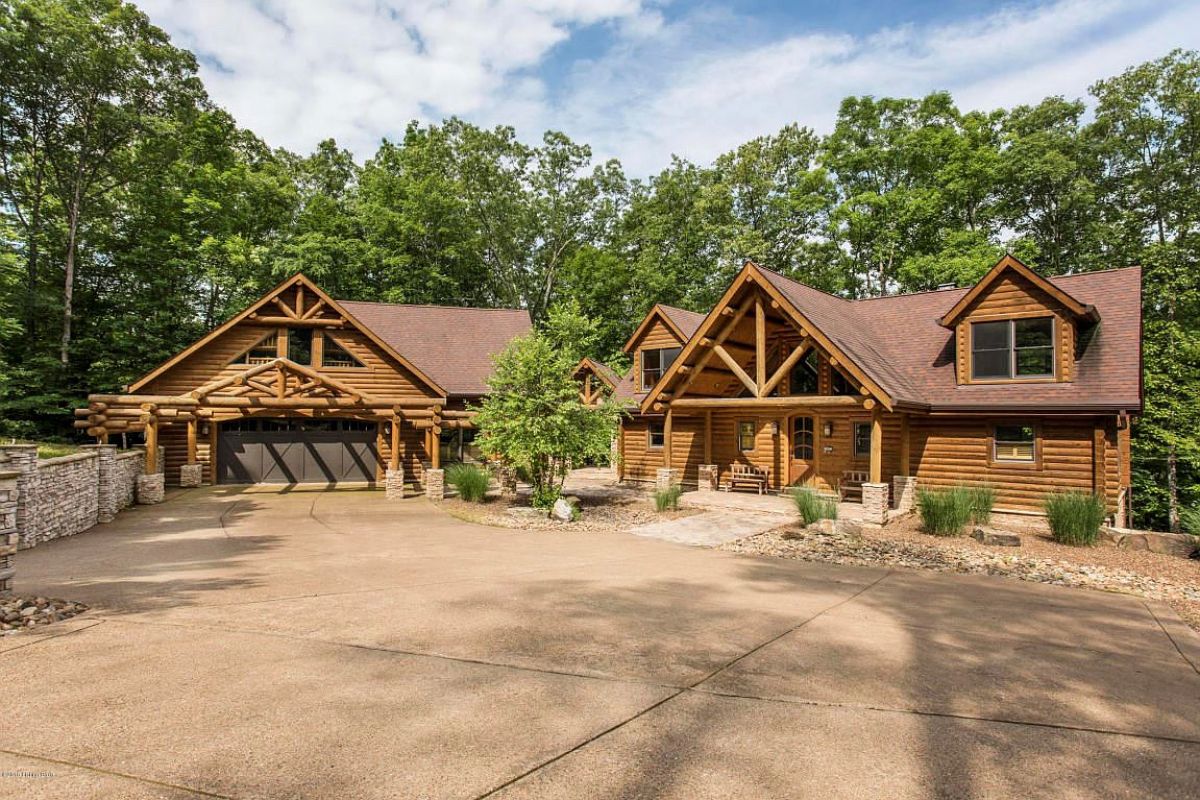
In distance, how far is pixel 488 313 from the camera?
28234mm

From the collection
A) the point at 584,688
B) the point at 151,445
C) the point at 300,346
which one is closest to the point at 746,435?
the point at 584,688

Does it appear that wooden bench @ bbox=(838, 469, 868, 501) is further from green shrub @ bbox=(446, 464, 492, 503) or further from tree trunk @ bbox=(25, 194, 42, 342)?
tree trunk @ bbox=(25, 194, 42, 342)

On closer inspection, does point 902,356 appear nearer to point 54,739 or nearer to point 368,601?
point 368,601

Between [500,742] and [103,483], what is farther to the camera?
[103,483]

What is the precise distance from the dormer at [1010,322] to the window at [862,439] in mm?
2897

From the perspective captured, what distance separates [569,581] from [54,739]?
5.80 m

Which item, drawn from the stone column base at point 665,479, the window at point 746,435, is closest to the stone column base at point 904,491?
the window at point 746,435

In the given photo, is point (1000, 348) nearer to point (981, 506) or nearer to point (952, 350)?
point (952, 350)

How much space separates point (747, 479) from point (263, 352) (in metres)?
17.3

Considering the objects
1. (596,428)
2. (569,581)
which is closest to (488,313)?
(596,428)

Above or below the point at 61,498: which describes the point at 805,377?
above

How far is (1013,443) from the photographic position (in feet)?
51.3

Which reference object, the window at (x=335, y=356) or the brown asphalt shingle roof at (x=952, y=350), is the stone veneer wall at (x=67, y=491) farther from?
the brown asphalt shingle roof at (x=952, y=350)

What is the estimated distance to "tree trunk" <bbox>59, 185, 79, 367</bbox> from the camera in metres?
24.3
